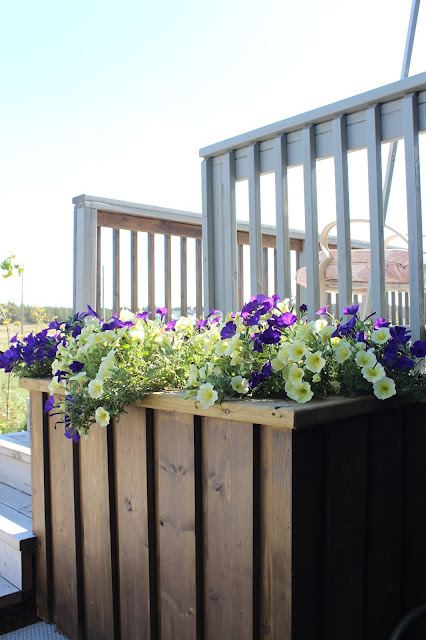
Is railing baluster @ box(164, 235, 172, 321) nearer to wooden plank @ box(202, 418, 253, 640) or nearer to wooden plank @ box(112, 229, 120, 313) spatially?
wooden plank @ box(112, 229, 120, 313)

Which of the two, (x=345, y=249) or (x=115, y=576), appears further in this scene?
(x=345, y=249)

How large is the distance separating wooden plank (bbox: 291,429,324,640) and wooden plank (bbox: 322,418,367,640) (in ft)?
0.07

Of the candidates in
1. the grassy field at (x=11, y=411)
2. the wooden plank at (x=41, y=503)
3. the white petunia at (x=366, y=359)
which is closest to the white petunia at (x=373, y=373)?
the white petunia at (x=366, y=359)

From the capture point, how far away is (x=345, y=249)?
1698 millimetres

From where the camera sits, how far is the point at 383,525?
132 cm

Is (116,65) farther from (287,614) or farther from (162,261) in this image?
(287,614)

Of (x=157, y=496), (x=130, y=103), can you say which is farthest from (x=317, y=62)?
(x=130, y=103)

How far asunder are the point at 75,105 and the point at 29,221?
4365 millimetres

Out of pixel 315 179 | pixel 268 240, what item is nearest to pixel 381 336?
pixel 315 179

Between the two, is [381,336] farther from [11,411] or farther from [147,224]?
[11,411]

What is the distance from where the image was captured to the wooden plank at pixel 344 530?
3.75ft

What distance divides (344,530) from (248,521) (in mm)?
237

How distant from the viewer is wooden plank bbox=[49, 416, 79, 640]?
165 centimetres

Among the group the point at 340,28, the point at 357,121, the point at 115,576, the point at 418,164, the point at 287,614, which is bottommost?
the point at 115,576
